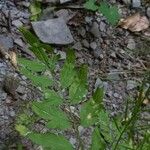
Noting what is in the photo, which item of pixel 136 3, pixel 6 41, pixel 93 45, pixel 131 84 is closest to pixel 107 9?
pixel 93 45

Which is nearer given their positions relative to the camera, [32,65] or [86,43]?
[32,65]

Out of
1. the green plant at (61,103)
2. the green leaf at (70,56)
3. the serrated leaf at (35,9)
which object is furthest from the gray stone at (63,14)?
the green leaf at (70,56)

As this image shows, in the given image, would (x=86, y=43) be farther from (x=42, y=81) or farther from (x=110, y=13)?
(x=42, y=81)

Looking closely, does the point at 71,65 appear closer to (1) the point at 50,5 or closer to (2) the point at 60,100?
(2) the point at 60,100

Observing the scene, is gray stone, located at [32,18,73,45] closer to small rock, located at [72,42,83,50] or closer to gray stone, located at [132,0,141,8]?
small rock, located at [72,42,83,50]

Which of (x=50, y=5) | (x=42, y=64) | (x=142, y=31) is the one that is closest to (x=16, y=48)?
(x=50, y=5)

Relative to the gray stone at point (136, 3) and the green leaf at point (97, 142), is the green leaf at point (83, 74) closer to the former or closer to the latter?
the green leaf at point (97, 142)

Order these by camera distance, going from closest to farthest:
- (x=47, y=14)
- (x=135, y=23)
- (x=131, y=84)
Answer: (x=131, y=84), (x=47, y=14), (x=135, y=23)
